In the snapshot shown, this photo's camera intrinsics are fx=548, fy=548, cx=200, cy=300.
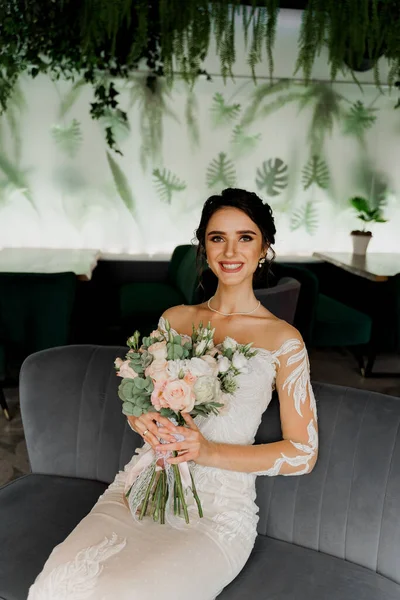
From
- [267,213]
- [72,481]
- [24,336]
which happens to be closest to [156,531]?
[72,481]

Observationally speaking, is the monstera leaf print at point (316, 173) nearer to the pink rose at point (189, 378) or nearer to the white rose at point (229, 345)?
the white rose at point (229, 345)

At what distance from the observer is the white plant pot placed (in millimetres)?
5004

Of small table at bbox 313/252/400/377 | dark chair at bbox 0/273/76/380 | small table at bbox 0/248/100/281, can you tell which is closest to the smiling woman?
dark chair at bbox 0/273/76/380

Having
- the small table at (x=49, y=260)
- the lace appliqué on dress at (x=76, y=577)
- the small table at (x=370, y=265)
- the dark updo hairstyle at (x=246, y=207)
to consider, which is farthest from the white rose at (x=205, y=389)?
the small table at (x=370, y=265)

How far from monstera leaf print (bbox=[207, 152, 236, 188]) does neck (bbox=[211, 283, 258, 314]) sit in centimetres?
361

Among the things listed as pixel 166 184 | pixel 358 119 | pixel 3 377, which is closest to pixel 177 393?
pixel 3 377

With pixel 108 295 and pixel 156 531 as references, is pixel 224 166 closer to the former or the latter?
pixel 108 295

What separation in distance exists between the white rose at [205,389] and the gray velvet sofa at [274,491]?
0.42m

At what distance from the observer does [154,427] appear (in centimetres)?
137

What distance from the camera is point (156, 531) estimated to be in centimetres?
136

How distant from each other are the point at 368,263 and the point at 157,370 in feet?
12.2

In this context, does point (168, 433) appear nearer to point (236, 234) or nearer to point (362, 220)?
point (236, 234)

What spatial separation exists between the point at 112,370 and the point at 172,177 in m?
3.56

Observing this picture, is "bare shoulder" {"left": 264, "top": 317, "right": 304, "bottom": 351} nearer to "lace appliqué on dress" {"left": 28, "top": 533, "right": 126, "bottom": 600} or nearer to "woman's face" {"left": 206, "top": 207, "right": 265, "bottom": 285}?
"woman's face" {"left": 206, "top": 207, "right": 265, "bottom": 285}
